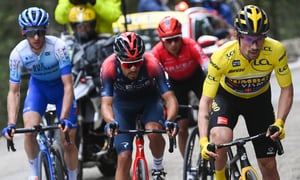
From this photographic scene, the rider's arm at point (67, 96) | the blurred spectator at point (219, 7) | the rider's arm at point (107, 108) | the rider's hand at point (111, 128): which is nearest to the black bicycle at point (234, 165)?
the rider's hand at point (111, 128)

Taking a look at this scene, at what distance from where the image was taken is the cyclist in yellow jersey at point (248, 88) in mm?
7691

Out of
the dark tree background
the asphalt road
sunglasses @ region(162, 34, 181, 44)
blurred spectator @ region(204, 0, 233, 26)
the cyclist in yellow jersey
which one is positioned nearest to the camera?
the cyclist in yellow jersey

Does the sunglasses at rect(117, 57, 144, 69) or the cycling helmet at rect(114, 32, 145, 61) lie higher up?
the cycling helmet at rect(114, 32, 145, 61)

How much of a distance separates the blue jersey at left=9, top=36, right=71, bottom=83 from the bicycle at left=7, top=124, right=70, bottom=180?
70 centimetres

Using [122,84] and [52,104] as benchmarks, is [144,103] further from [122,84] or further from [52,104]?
[52,104]

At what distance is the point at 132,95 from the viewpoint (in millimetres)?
9320

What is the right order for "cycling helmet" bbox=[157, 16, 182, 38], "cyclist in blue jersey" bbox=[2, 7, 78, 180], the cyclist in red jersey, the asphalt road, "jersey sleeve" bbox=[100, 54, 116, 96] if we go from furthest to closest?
the asphalt road, the cyclist in red jersey, "cycling helmet" bbox=[157, 16, 182, 38], "cyclist in blue jersey" bbox=[2, 7, 78, 180], "jersey sleeve" bbox=[100, 54, 116, 96]

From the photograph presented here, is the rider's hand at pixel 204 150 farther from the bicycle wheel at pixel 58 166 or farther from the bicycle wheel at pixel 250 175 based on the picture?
the bicycle wheel at pixel 58 166

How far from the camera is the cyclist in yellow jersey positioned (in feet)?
25.2

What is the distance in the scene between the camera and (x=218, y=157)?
26.8 feet

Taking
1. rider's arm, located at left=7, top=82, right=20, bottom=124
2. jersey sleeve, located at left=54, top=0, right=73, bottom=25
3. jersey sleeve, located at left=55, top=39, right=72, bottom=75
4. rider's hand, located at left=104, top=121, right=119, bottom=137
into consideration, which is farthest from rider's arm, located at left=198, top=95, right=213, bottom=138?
A: jersey sleeve, located at left=54, top=0, right=73, bottom=25

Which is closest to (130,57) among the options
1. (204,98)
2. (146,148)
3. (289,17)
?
(204,98)

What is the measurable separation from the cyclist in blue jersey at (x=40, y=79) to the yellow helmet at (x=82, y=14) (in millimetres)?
Result: 2160

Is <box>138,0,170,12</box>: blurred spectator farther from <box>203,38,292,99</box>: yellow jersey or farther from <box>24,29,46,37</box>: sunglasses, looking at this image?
<box>203,38,292,99</box>: yellow jersey
